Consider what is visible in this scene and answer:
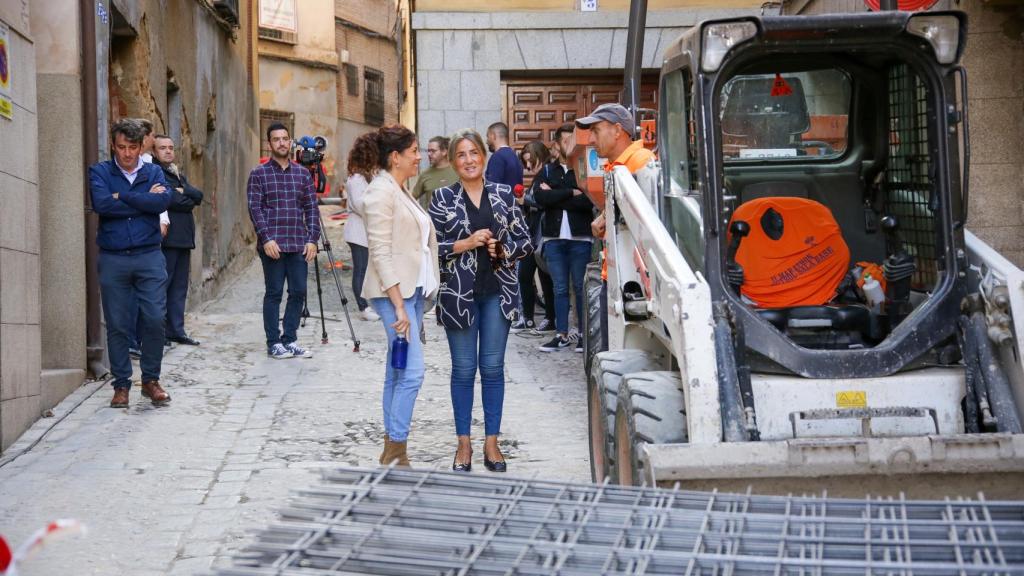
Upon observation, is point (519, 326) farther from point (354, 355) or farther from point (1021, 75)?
point (1021, 75)

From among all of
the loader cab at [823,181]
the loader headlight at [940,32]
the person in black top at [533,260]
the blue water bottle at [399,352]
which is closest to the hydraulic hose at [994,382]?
the loader cab at [823,181]

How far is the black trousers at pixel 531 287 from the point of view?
12.1 metres

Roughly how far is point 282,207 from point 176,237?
929 millimetres

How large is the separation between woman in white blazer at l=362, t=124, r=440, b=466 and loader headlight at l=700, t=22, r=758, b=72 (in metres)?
1.89

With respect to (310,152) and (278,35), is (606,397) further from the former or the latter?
(278,35)

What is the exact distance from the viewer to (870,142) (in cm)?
622

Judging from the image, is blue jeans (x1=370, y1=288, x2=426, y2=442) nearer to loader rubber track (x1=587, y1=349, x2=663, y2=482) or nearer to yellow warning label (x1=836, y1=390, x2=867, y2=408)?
loader rubber track (x1=587, y1=349, x2=663, y2=482)

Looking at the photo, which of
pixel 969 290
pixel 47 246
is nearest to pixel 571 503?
pixel 969 290

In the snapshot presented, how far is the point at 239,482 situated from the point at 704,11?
40.0ft

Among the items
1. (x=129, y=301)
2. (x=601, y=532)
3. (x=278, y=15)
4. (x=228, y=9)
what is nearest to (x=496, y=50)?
(x=228, y=9)

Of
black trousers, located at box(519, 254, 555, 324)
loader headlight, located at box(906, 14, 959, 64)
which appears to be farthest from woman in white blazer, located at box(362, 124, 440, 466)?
black trousers, located at box(519, 254, 555, 324)

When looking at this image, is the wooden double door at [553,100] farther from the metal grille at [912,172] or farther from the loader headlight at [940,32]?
the loader headlight at [940,32]

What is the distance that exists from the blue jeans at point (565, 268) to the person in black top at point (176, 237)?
2.92 m

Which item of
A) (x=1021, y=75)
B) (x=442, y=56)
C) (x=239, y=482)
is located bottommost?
(x=239, y=482)
